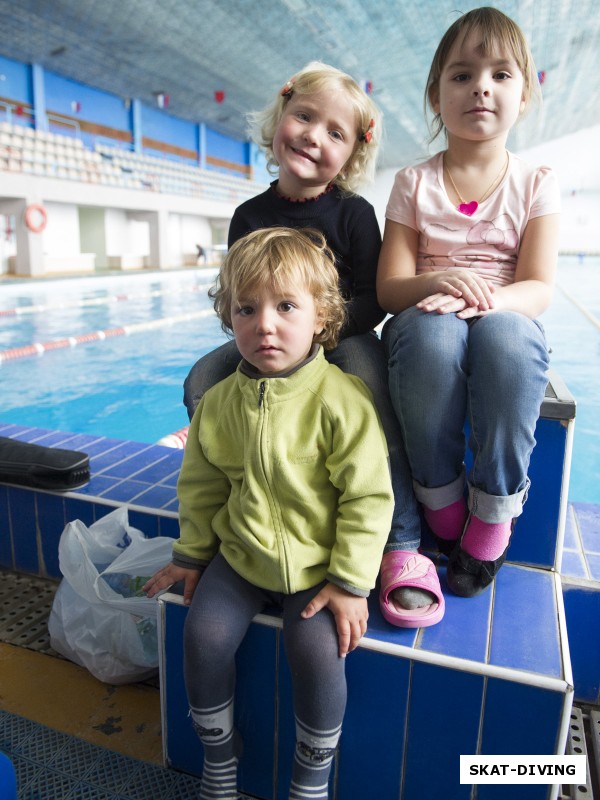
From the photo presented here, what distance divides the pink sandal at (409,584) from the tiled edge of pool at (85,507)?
740 mm

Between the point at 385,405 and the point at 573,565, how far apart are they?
0.62 meters

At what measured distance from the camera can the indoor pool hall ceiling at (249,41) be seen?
10836 mm

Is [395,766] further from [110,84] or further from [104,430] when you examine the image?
[110,84]

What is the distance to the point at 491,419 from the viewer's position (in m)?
1.08

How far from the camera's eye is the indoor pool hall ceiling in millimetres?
10836

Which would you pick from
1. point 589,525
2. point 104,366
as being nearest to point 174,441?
point 589,525

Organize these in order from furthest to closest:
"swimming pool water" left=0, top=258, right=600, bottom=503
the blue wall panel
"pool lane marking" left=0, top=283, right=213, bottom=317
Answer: the blue wall panel, "pool lane marking" left=0, top=283, right=213, bottom=317, "swimming pool water" left=0, top=258, right=600, bottom=503

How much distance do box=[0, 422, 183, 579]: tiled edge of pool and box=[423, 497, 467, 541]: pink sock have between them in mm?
759

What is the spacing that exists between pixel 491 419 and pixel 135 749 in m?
0.97

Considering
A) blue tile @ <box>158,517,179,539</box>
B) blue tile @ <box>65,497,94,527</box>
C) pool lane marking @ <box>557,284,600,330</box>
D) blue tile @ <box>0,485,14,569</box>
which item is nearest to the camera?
blue tile @ <box>158,517,179,539</box>

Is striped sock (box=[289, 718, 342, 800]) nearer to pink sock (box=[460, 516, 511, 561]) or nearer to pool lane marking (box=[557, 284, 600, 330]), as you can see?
pink sock (box=[460, 516, 511, 561])

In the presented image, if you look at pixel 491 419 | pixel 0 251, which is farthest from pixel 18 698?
pixel 0 251

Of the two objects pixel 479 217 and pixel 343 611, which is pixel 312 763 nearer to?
pixel 343 611

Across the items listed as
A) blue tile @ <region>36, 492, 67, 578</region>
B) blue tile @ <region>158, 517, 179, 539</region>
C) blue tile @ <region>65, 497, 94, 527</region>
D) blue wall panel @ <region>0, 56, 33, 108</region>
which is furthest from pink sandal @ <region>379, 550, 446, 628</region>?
blue wall panel @ <region>0, 56, 33, 108</region>
